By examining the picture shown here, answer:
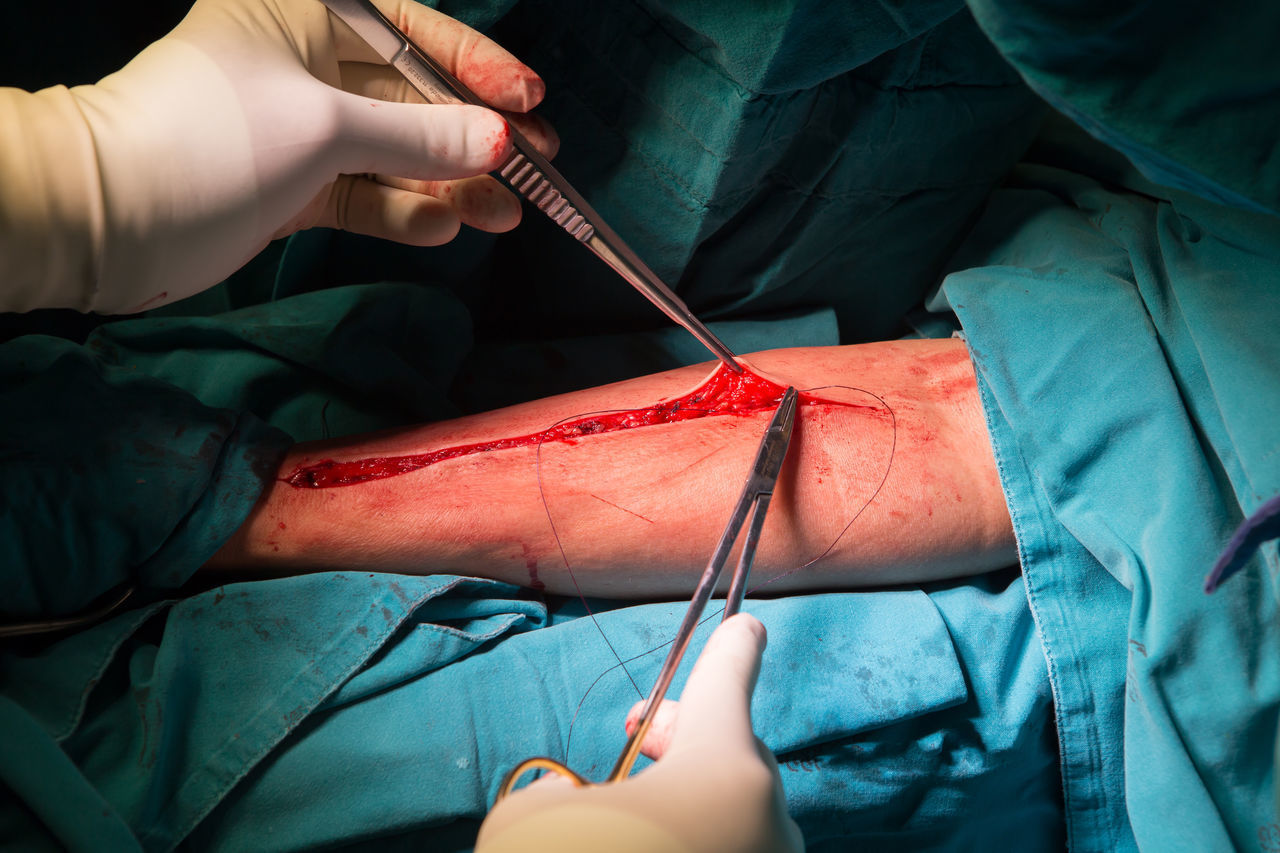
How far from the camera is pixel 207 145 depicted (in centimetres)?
88

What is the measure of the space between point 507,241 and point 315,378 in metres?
0.45

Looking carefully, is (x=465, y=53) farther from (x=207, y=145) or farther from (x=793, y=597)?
(x=793, y=597)

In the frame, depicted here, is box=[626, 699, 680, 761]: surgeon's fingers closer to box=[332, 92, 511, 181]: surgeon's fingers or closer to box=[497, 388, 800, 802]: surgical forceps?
box=[497, 388, 800, 802]: surgical forceps

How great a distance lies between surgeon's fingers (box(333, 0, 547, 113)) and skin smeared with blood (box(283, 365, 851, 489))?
454 mm

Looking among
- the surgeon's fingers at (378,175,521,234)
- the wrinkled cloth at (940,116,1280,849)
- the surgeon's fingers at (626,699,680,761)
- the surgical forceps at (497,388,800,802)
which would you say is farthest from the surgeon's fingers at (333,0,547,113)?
the surgeon's fingers at (626,699,680,761)

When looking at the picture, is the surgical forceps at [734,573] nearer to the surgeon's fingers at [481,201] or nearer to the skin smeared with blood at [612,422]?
the skin smeared with blood at [612,422]

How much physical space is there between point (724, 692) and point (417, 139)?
759mm

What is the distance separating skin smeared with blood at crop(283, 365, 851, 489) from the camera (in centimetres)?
110

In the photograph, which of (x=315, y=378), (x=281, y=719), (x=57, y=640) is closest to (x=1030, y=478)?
(x=281, y=719)

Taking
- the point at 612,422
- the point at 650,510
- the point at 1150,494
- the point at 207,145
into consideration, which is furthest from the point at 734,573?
the point at 207,145

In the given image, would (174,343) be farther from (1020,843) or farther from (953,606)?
(1020,843)

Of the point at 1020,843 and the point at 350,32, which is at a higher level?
the point at 350,32

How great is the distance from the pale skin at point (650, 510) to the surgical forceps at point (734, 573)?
0.15 ft

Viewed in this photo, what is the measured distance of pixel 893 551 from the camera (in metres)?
1.08
